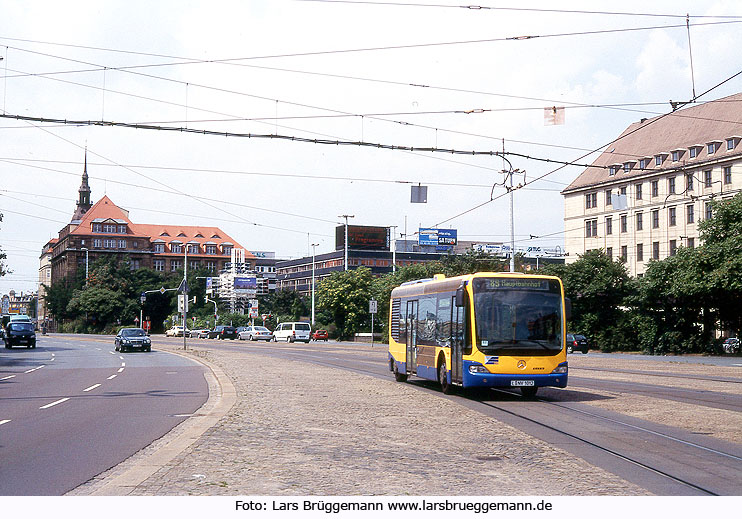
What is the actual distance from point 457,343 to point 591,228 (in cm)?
7342

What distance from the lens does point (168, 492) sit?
7.41m

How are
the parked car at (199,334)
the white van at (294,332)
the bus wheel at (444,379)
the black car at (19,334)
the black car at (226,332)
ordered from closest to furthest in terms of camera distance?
1. the bus wheel at (444,379)
2. the black car at (19,334)
3. the white van at (294,332)
4. the black car at (226,332)
5. the parked car at (199,334)

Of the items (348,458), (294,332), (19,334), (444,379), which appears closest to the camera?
(348,458)

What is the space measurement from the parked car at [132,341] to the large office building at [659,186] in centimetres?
4285

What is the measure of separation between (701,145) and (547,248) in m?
53.6

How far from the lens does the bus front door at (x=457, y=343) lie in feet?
63.4

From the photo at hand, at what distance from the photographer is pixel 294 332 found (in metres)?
77.4

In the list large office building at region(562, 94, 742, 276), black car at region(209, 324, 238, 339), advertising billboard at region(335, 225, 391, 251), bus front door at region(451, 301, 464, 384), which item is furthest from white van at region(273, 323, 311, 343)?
bus front door at region(451, 301, 464, 384)

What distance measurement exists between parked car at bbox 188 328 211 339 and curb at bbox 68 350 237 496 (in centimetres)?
7821

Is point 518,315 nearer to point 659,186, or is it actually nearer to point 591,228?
point 659,186

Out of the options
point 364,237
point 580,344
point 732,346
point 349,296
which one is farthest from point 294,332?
point 364,237

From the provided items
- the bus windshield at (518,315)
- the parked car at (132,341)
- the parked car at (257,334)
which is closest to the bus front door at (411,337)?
the bus windshield at (518,315)

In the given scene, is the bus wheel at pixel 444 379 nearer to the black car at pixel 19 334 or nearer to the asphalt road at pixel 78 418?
the asphalt road at pixel 78 418
